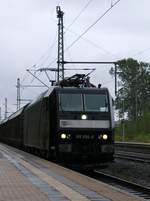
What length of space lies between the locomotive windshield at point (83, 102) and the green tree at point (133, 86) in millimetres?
83530

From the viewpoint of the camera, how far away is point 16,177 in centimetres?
1520

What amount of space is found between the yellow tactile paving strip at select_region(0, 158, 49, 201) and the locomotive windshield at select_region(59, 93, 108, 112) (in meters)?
6.64

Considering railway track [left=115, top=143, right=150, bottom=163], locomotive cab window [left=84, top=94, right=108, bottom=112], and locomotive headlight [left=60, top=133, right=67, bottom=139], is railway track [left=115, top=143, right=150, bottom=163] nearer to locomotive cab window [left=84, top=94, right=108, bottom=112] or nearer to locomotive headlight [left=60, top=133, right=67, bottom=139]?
locomotive cab window [left=84, top=94, right=108, bottom=112]

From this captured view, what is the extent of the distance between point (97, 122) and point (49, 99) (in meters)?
2.08

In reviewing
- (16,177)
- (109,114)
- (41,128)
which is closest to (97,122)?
(109,114)

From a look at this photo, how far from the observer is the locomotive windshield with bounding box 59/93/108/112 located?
73.9 feet

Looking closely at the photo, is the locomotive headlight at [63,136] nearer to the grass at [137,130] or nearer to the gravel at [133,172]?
the gravel at [133,172]

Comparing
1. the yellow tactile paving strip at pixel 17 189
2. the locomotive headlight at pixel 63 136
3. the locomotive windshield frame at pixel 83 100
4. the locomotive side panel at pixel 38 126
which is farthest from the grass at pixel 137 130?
the yellow tactile paving strip at pixel 17 189

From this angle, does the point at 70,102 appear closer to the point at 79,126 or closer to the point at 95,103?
the point at 95,103

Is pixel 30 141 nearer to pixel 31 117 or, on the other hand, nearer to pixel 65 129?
pixel 31 117

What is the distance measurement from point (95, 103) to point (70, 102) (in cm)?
94

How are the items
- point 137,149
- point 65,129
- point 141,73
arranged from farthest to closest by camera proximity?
point 141,73 < point 137,149 < point 65,129

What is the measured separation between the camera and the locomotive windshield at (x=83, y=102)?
73.9 ft

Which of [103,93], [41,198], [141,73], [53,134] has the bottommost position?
[41,198]
